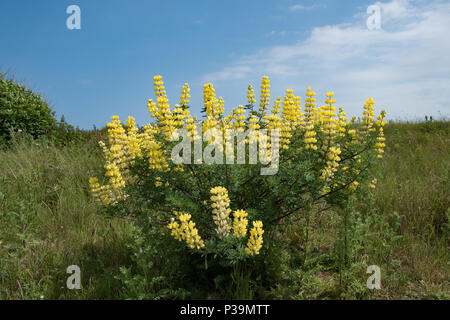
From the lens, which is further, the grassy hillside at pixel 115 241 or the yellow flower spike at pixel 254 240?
the grassy hillside at pixel 115 241

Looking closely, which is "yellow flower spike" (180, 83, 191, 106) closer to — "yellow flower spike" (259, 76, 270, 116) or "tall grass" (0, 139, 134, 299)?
"yellow flower spike" (259, 76, 270, 116)

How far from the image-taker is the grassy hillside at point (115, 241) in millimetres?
3758

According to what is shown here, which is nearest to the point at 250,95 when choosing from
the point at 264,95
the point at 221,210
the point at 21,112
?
the point at 264,95

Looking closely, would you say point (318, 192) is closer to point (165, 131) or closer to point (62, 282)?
point (165, 131)

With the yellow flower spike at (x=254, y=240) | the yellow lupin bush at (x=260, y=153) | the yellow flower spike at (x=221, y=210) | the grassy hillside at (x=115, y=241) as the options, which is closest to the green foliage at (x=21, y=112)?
the grassy hillside at (x=115, y=241)

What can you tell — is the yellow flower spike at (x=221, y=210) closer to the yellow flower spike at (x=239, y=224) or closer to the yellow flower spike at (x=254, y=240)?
the yellow flower spike at (x=239, y=224)

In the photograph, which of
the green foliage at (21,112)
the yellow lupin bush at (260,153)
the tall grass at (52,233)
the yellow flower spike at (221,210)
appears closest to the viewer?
the yellow flower spike at (221,210)

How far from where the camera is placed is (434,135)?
10.9 metres

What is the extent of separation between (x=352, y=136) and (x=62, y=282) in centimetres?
348

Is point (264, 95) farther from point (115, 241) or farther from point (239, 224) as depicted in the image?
point (115, 241)

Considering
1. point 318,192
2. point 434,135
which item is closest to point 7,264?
point 318,192

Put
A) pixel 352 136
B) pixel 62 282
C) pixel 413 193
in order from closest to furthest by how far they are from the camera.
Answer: pixel 352 136
pixel 62 282
pixel 413 193

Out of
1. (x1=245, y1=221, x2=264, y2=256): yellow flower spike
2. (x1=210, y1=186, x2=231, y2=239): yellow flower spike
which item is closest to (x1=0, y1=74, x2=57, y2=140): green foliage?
(x1=210, y1=186, x2=231, y2=239): yellow flower spike
